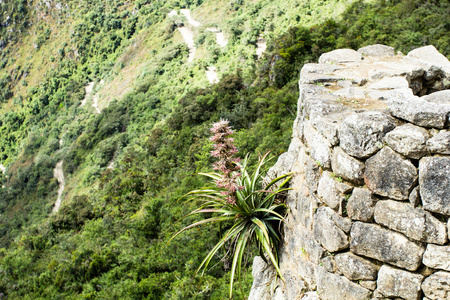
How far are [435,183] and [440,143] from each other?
392 mm

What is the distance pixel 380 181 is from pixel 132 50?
7573 cm

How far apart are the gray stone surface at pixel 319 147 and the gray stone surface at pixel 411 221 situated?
0.86 metres

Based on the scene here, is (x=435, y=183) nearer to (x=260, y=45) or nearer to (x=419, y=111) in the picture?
(x=419, y=111)

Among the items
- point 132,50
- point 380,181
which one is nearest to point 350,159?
point 380,181

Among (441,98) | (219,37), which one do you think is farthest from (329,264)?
(219,37)

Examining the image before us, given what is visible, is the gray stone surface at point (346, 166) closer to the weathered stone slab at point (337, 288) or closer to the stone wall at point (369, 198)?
the stone wall at point (369, 198)

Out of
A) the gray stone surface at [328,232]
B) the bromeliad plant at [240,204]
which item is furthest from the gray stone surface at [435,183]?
the bromeliad plant at [240,204]

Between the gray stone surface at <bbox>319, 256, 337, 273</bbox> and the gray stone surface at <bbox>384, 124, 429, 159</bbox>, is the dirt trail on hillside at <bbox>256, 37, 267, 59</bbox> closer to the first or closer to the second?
the gray stone surface at <bbox>319, 256, 337, 273</bbox>

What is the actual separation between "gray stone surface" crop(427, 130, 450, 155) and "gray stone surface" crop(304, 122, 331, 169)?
3.97ft

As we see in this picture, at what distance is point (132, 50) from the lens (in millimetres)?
72000

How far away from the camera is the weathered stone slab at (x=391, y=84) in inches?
207

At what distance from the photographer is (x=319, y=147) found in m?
4.29

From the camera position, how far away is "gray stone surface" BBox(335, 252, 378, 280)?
3.75 meters

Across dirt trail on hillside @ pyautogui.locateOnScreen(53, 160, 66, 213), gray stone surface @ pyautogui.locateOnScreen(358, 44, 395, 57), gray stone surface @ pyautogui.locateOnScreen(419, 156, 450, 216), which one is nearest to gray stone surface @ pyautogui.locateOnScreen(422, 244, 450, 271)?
gray stone surface @ pyautogui.locateOnScreen(419, 156, 450, 216)
